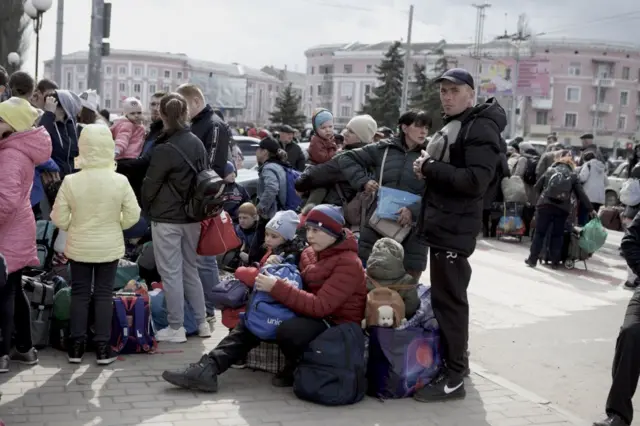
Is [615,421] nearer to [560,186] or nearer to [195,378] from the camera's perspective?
[195,378]

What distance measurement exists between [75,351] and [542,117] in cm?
8960

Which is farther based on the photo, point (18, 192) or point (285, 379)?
A: point (285, 379)

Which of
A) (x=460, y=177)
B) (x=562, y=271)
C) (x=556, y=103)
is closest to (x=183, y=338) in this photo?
(x=460, y=177)

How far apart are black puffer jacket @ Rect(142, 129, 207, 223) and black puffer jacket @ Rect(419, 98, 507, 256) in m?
2.01

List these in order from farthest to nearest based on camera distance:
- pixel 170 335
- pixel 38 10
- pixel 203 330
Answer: pixel 38 10, pixel 203 330, pixel 170 335

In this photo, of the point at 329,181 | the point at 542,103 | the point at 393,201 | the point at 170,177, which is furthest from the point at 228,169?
the point at 542,103

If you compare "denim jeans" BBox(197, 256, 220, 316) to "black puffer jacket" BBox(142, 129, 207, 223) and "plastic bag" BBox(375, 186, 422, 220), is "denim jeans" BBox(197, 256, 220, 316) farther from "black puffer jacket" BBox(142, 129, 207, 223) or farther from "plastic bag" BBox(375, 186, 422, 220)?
"plastic bag" BBox(375, 186, 422, 220)

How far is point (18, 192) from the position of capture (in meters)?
5.31

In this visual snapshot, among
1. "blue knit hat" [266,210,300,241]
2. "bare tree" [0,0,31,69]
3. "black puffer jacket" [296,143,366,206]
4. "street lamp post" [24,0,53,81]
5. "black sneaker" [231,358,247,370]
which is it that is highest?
"bare tree" [0,0,31,69]

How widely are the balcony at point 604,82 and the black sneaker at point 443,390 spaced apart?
89959mm

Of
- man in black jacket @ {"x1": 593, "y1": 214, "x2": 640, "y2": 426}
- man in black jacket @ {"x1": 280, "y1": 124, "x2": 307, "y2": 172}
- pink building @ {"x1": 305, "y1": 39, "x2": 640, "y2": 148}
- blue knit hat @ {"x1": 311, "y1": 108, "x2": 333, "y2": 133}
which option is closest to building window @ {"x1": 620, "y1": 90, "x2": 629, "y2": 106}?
pink building @ {"x1": 305, "y1": 39, "x2": 640, "y2": 148}

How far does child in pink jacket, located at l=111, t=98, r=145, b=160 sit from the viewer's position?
800cm

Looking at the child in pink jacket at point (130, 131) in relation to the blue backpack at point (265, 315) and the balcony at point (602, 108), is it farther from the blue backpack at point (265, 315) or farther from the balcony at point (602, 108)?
the balcony at point (602, 108)

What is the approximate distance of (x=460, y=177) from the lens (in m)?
5.21
